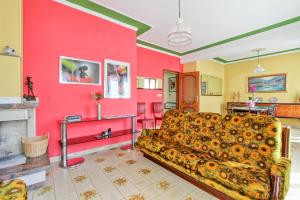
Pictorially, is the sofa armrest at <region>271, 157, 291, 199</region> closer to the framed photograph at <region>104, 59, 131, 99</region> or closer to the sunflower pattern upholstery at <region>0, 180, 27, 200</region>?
the sunflower pattern upholstery at <region>0, 180, 27, 200</region>

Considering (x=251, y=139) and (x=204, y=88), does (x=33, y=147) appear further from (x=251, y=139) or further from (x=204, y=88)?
(x=204, y=88)

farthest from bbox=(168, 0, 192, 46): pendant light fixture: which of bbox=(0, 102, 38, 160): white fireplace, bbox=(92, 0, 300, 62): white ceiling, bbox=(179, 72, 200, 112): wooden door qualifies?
bbox=(179, 72, 200, 112): wooden door

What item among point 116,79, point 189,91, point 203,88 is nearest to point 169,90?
point 189,91

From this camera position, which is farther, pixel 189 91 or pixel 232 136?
pixel 189 91

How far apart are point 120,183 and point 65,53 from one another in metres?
2.35

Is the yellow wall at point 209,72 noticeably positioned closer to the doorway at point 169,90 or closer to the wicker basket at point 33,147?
the doorway at point 169,90

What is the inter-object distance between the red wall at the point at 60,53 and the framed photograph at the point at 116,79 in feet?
0.39

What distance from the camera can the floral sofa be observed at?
1.28 meters

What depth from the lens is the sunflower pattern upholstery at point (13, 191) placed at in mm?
997

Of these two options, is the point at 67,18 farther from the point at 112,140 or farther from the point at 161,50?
the point at 161,50

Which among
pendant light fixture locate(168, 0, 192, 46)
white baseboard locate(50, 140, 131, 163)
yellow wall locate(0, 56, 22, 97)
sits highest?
pendant light fixture locate(168, 0, 192, 46)

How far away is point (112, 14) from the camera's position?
9.84 ft

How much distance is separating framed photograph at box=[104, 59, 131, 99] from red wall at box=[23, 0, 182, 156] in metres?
0.11

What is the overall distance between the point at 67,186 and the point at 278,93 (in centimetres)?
729
